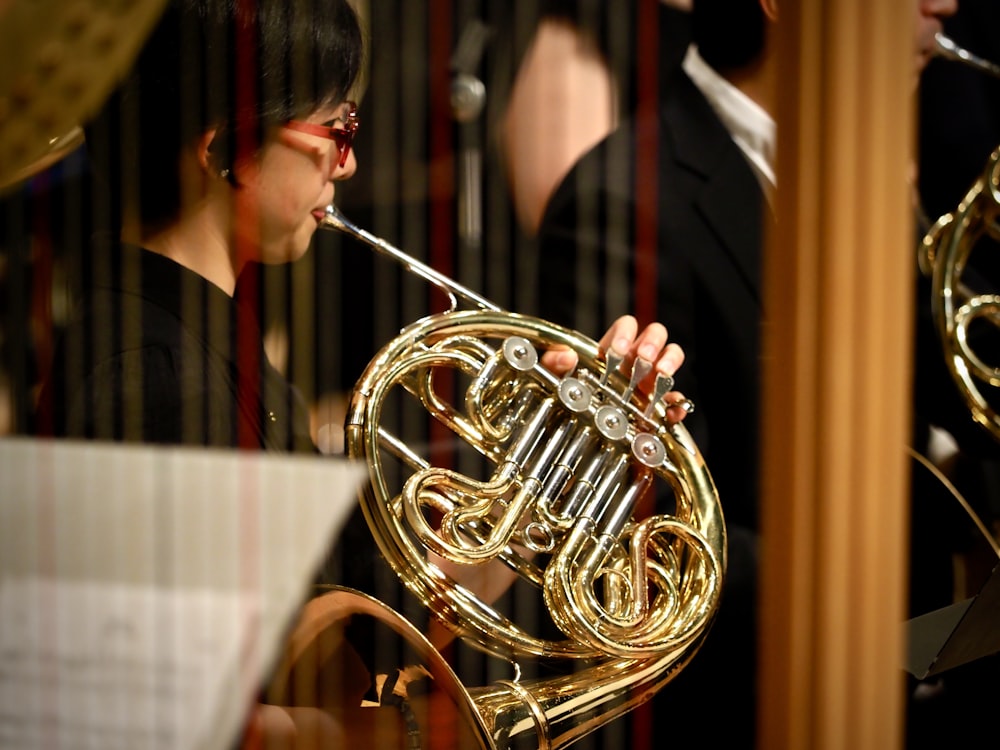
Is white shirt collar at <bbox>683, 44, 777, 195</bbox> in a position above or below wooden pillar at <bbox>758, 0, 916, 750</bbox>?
above

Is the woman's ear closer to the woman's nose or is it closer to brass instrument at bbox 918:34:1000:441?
the woman's nose

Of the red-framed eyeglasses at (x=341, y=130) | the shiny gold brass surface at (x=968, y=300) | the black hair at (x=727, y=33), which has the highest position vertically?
the black hair at (x=727, y=33)

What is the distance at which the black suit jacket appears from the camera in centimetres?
129

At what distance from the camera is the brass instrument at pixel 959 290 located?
139 centimetres

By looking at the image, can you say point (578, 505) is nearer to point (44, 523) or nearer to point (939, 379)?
point (44, 523)

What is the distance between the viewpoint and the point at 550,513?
1092 millimetres

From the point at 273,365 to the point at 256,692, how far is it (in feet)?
1.38

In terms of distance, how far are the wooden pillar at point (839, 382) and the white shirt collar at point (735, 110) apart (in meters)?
0.58

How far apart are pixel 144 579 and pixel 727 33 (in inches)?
37.5

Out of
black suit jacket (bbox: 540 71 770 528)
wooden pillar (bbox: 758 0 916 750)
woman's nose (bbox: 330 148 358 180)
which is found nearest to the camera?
wooden pillar (bbox: 758 0 916 750)

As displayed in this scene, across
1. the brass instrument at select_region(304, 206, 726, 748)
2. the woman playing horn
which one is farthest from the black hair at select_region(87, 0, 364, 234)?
the brass instrument at select_region(304, 206, 726, 748)

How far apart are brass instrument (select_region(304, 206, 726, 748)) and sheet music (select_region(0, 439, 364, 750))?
176 millimetres

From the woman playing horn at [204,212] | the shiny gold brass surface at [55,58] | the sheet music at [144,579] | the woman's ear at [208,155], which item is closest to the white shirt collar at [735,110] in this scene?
the woman playing horn at [204,212]

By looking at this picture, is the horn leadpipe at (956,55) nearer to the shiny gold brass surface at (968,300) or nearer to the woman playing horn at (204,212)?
the shiny gold brass surface at (968,300)
